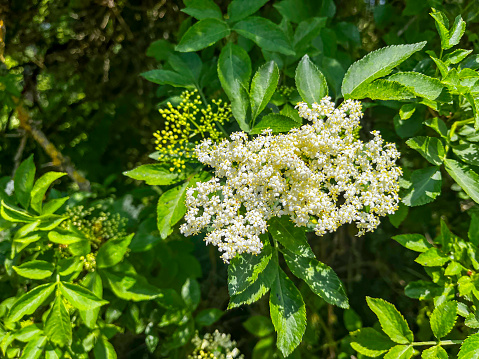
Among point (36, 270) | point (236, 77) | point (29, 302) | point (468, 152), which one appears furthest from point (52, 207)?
point (468, 152)

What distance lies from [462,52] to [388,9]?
2.40 feet

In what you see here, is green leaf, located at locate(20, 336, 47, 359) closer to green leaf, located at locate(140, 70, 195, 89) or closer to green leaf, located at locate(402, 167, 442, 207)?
green leaf, located at locate(140, 70, 195, 89)

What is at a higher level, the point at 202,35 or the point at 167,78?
the point at 202,35

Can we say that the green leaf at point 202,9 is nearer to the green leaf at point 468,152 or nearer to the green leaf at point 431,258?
the green leaf at point 468,152

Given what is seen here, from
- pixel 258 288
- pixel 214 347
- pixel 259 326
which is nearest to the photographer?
pixel 258 288

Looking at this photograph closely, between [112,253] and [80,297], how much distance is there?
0.19 m

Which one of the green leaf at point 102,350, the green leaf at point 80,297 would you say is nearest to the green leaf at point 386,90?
the green leaf at point 80,297

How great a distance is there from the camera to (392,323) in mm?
1387

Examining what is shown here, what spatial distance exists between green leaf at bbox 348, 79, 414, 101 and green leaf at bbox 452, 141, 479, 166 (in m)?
0.41

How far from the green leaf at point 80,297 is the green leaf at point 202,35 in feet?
3.01

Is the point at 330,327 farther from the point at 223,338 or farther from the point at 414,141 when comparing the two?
the point at 414,141

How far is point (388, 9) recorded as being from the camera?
1828mm

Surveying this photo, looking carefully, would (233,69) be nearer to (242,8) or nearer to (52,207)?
(242,8)

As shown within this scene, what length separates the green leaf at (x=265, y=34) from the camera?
1361 mm
